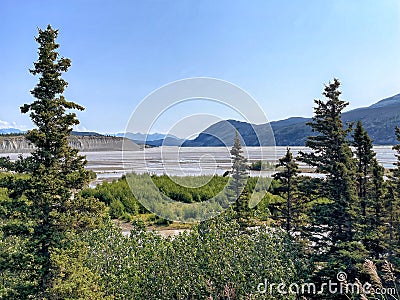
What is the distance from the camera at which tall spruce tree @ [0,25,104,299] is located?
243 inches

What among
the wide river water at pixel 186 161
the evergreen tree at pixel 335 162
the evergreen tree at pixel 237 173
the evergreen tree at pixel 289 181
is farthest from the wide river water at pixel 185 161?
the evergreen tree at pixel 335 162

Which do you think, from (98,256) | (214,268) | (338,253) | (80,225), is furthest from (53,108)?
(338,253)

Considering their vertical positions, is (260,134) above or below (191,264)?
above

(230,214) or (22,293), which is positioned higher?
(230,214)

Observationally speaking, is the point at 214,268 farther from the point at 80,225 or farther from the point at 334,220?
the point at 334,220

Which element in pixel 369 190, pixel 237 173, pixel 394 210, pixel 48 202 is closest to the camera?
pixel 48 202

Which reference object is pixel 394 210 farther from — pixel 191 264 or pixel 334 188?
pixel 191 264

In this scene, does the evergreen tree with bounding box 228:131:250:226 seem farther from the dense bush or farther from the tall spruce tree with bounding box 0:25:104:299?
the tall spruce tree with bounding box 0:25:104:299

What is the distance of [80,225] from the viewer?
652cm

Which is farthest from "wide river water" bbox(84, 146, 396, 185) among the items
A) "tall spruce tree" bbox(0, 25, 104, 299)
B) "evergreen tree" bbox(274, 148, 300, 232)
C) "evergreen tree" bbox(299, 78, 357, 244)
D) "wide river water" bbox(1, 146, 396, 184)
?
"tall spruce tree" bbox(0, 25, 104, 299)

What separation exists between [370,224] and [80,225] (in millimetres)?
6649

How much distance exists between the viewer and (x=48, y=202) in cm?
621

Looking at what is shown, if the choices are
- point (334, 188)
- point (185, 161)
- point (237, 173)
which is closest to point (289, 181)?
point (334, 188)

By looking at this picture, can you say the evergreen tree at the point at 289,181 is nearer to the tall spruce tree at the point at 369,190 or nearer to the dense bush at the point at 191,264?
the tall spruce tree at the point at 369,190
